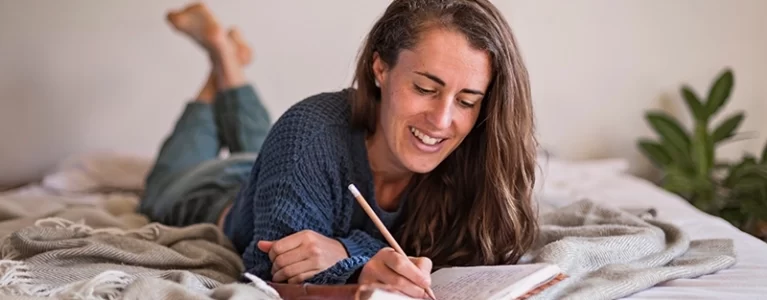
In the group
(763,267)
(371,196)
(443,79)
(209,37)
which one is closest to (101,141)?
(209,37)

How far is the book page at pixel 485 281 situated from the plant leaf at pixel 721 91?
142 centimetres

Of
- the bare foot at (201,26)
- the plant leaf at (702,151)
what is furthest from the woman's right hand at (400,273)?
the plant leaf at (702,151)

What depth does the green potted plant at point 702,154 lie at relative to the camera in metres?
2.11

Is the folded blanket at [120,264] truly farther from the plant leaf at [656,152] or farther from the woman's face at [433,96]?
the plant leaf at [656,152]

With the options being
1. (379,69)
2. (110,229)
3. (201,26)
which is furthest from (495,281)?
(201,26)

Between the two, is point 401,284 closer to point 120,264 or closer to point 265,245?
point 265,245

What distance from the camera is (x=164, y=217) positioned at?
63.3 inches

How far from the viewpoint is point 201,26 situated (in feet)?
6.37

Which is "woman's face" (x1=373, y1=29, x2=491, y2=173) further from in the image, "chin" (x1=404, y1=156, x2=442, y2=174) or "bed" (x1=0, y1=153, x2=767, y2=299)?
"bed" (x1=0, y1=153, x2=767, y2=299)

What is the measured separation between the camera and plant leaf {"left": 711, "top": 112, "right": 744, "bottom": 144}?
2.29 metres

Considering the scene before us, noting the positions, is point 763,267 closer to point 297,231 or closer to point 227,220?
point 297,231

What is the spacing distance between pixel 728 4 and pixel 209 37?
1.40 meters

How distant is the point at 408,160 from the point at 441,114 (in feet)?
0.29

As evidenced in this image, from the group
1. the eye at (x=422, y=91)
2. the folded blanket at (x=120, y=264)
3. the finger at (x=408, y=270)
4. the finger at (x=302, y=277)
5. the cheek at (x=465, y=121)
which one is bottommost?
the folded blanket at (x=120, y=264)
